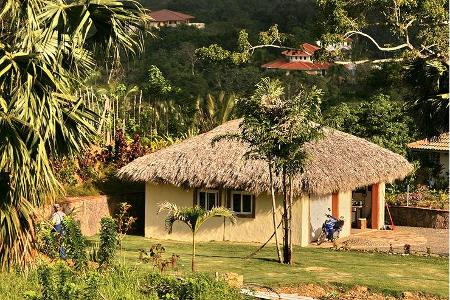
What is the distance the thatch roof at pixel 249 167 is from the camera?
26.6 metres

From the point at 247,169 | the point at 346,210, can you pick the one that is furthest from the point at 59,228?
the point at 346,210

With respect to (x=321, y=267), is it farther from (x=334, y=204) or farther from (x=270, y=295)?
(x=334, y=204)

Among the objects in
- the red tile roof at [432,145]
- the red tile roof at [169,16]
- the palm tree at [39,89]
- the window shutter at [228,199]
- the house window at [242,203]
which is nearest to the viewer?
the palm tree at [39,89]

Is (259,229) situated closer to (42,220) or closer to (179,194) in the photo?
(179,194)

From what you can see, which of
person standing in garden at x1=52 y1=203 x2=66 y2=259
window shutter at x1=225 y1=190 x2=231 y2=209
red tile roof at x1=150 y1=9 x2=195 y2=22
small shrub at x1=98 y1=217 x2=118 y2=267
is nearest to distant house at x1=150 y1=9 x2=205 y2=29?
red tile roof at x1=150 y1=9 x2=195 y2=22

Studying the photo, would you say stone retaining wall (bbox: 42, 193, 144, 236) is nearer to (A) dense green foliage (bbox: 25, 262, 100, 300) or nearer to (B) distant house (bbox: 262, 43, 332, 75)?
(A) dense green foliage (bbox: 25, 262, 100, 300)

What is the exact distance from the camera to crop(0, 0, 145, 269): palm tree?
1623 cm

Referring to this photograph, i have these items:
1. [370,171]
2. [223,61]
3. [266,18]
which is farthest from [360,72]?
[370,171]

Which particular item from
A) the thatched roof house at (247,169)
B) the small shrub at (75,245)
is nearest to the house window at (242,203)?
the thatched roof house at (247,169)

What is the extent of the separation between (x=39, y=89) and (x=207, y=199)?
11.9m

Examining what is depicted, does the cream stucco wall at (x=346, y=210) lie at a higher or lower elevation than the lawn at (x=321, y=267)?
higher

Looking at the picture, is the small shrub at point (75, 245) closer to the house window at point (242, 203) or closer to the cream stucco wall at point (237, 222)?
the cream stucco wall at point (237, 222)

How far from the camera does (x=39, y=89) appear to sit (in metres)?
16.8

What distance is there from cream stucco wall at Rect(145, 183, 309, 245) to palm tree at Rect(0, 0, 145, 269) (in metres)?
10.1
